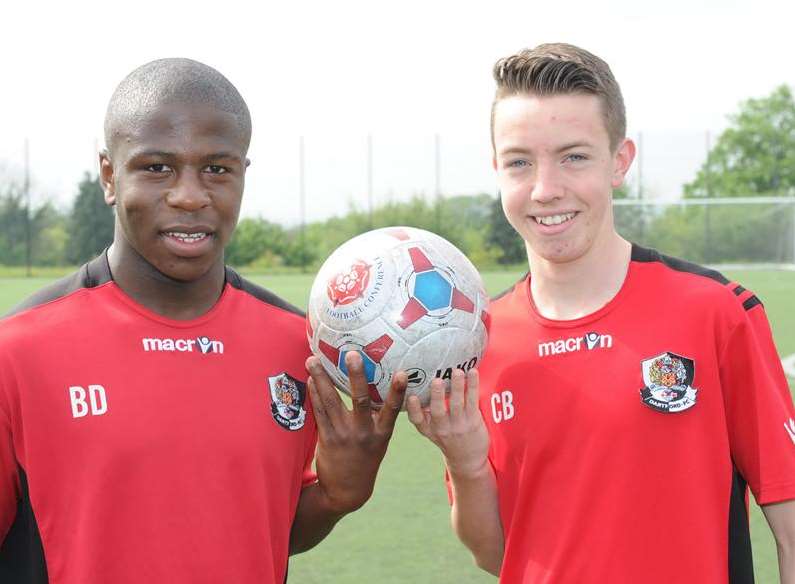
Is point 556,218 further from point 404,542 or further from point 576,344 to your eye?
point 404,542

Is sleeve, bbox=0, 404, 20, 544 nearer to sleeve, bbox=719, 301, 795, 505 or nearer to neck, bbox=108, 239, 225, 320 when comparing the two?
neck, bbox=108, 239, 225, 320

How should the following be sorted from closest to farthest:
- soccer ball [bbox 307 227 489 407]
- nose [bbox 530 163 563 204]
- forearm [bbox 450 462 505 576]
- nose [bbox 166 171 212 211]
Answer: nose [bbox 166 171 212 211] → soccer ball [bbox 307 227 489 407] → nose [bbox 530 163 563 204] → forearm [bbox 450 462 505 576]

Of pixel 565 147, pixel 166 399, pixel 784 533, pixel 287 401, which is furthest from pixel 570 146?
pixel 166 399

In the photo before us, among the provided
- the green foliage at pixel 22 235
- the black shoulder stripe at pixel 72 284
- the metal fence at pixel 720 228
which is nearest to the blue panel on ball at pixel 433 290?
the black shoulder stripe at pixel 72 284

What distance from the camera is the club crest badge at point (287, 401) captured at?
8.23ft

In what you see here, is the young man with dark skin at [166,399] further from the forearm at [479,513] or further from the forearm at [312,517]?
the forearm at [479,513]

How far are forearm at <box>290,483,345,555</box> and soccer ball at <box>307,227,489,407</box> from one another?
323 millimetres

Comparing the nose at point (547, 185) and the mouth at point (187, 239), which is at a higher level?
the nose at point (547, 185)

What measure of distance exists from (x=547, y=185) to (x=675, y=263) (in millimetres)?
438

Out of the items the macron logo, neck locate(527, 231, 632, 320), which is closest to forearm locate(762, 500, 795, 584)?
the macron logo

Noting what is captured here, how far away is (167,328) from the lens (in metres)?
2.45

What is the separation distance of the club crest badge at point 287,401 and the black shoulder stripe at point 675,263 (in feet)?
3.21

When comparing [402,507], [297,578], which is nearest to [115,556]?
[297,578]

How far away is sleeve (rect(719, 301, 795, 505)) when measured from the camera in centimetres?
241
